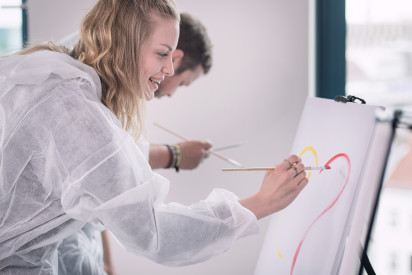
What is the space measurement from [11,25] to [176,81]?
820 millimetres

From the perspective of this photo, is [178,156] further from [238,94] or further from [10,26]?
[10,26]

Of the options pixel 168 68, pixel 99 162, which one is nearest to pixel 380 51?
pixel 168 68

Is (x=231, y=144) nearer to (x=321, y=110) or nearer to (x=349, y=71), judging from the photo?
(x=349, y=71)

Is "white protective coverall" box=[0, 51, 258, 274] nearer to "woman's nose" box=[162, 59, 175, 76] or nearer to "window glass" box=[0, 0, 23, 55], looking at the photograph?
"woman's nose" box=[162, 59, 175, 76]

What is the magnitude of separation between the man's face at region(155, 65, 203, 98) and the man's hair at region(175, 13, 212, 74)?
0.07 ft

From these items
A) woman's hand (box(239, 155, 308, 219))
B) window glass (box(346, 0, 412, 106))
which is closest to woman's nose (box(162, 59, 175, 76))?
woman's hand (box(239, 155, 308, 219))

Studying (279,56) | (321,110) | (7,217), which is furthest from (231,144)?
(7,217)

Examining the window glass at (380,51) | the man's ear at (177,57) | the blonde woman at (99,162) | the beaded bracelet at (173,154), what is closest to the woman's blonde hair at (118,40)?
the blonde woman at (99,162)

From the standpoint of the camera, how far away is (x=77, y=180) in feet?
3.10

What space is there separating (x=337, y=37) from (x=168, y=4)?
880 mm

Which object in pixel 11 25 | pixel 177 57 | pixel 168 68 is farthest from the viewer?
→ pixel 11 25

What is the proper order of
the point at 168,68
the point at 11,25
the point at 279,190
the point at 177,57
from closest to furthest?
the point at 279,190 → the point at 168,68 → the point at 177,57 → the point at 11,25

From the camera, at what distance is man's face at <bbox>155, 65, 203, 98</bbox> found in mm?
1777

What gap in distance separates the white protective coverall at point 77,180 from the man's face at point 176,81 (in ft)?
2.33
